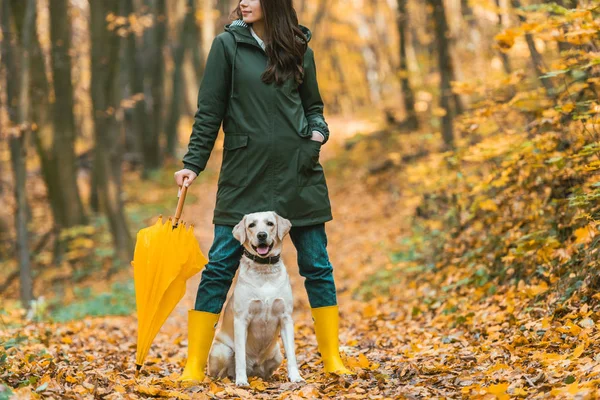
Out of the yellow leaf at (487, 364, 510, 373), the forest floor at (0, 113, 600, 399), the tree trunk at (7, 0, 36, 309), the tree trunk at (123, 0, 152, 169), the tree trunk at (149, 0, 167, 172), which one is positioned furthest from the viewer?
the tree trunk at (149, 0, 167, 172)

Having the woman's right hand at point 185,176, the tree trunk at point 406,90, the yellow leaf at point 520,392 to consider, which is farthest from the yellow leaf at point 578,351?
the tree trunk at point 406,90

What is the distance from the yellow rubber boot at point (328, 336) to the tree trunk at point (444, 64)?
25.0 ft

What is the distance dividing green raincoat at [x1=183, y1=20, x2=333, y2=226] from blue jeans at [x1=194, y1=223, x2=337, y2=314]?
126 mm

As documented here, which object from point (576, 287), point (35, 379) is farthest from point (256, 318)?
point (576, 287)

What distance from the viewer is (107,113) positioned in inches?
561

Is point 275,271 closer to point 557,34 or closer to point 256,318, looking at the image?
point 256,318

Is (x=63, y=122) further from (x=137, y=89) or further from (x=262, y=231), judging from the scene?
(x=262, y=231)

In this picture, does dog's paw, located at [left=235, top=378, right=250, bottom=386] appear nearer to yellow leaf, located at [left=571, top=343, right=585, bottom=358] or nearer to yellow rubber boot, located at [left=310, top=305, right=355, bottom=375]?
yellow rubber boot, located at [left=310, top=305, right=355, bottom=375]

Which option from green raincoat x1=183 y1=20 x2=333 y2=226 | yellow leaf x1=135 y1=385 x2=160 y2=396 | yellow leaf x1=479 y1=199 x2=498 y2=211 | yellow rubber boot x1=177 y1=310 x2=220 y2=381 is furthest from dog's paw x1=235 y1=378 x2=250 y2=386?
yellow leaf x1=479 y1=199 x2=498 y2=211

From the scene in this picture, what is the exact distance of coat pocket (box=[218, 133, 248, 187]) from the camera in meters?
4.64

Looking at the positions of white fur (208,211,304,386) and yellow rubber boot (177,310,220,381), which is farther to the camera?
yellow rubber boot (177,310,220,381)

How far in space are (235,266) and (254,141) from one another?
0.88 metres

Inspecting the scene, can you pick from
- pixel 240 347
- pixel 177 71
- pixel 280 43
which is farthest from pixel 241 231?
pixel 177 71

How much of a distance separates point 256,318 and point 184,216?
45.6ft
